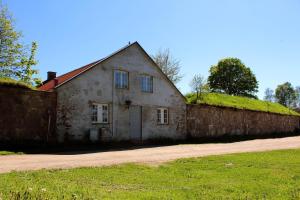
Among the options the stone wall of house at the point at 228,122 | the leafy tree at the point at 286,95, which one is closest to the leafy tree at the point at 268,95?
the leafy tree at the point at 286,95

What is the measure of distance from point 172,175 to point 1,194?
179 inches

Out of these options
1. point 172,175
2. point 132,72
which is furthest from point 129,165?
point 132,72

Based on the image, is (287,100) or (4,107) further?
(287,100)

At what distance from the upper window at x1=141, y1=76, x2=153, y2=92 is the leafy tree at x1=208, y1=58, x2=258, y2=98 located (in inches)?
1923

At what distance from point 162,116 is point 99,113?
5.58m

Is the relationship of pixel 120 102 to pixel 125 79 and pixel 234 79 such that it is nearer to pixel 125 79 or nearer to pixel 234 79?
pixel 125 79

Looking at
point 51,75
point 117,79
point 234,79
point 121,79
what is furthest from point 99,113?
point 234,79

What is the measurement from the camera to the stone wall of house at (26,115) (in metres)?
17.5

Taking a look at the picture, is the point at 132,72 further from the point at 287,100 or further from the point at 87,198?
the point at 287,100

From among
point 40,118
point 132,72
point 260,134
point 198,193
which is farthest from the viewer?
point 260,134

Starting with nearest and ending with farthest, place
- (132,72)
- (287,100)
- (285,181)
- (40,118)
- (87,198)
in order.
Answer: (87,198) → (285,181) → (40,118) → (132,72) → (287,100)

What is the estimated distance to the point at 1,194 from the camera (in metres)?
6.34

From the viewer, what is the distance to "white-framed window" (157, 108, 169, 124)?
83.7 feet

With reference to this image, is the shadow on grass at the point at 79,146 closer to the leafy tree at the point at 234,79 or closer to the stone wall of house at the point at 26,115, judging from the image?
the stone wall of house at the point at 26,115
